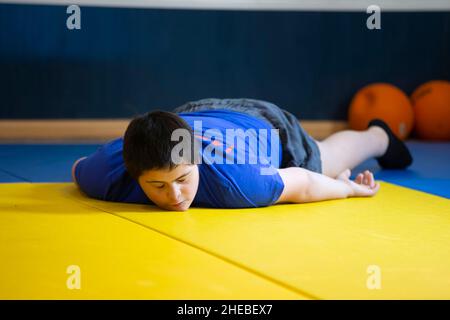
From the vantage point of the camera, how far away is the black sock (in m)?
2.90

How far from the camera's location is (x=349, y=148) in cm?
265

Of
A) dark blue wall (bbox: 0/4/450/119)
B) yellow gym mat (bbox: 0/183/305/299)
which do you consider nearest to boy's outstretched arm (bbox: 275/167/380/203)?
yellow gym mat (bbox: 0/183/305/299)

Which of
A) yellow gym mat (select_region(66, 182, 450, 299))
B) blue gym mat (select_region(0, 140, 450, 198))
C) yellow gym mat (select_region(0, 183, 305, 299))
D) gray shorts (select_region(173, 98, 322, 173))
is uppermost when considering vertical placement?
gray shorts (select_region(173, 98, 322, 173))

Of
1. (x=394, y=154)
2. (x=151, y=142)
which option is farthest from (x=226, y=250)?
(x=394, y=154)

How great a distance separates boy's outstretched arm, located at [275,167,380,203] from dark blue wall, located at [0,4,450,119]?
228 cm

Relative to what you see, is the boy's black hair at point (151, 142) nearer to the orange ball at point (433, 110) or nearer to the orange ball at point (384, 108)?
the orange ball at point (384, 108)

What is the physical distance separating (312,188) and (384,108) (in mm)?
2206

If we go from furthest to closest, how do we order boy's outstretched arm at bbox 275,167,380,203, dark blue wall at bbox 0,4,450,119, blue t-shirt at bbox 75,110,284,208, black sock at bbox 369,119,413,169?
dark blue wall at bbox 0,4,450,119
black sock at bbox 369,119,413,169
boy's outstretched arm at bbox 275,167,380,203
blue t-shirt at bbox 75,110,284,208

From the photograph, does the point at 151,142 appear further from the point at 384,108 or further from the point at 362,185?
the point at 384,108

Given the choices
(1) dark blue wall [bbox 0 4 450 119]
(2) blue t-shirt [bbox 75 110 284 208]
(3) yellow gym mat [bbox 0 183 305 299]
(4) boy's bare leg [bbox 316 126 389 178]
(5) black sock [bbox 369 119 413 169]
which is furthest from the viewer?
(1) dark blue wall [bbox 0 4 450 119]

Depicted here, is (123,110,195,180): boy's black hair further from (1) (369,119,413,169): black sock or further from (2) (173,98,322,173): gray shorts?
(1) (369,119,413,169): black sock

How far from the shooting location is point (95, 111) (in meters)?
4.25
